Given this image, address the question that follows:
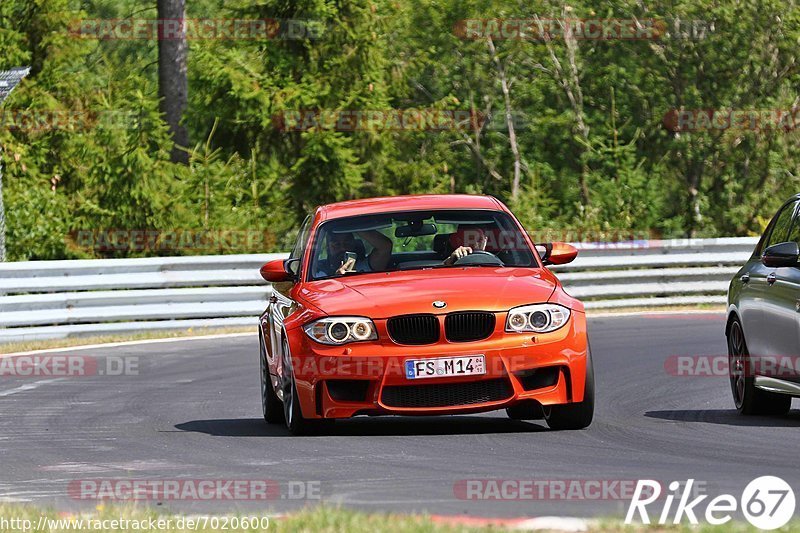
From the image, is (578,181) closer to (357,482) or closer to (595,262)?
(595,262)

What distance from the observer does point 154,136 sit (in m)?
28.0

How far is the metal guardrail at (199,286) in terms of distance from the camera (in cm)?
2116

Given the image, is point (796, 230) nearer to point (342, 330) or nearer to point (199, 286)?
point (342, 330)

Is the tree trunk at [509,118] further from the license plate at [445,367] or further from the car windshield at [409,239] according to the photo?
the license plate at [445,367]

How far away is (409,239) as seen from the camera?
1241cm

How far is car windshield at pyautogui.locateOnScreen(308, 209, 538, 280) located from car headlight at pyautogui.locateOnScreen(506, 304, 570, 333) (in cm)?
104

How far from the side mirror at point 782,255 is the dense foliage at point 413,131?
56.8ft

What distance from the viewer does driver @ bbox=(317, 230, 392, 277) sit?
38.6 feet

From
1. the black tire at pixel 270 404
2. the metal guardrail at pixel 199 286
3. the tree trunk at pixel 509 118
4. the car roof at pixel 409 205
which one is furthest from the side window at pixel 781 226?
the tree trunk at pixel 509 118

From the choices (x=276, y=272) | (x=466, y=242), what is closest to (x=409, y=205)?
(x=466, y=242)

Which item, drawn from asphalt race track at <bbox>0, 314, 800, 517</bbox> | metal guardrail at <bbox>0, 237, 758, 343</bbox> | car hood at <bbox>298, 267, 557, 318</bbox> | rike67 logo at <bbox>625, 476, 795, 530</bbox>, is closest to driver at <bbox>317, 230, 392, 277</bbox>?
car hood at <bbox>298, 267, 557, 318</bbox>

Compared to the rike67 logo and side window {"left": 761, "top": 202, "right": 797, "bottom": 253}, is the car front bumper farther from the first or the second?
the rike67 logo

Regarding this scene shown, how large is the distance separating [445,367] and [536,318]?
678 mm

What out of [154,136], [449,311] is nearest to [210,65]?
[154,136]
